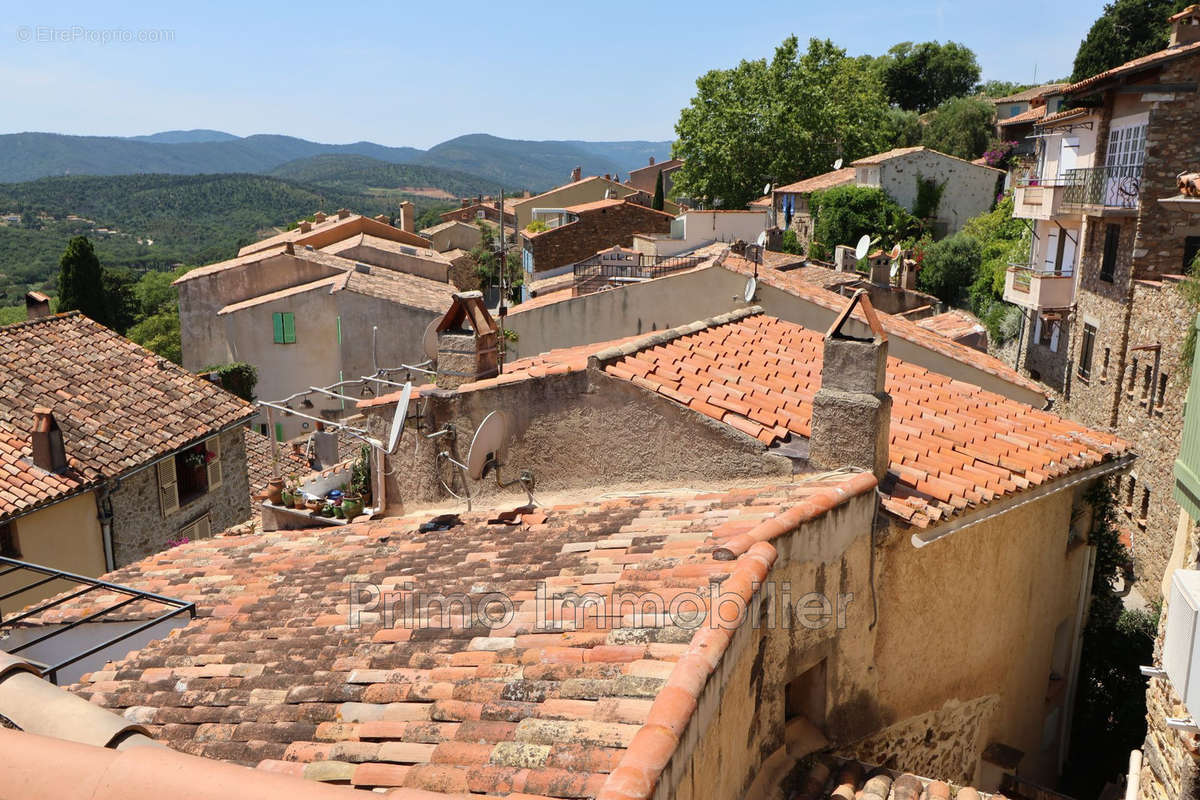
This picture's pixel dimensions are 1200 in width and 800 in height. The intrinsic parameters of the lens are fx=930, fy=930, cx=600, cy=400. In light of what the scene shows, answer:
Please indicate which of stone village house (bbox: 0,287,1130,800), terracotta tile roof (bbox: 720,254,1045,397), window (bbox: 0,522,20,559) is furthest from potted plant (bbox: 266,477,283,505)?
terracotta tile roof (bbox: 720,254,1045,397)

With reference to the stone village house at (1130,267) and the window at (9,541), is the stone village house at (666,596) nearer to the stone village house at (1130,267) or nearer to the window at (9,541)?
the window at (9,541)

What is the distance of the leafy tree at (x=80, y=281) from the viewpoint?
44094 mm

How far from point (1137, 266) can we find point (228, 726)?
74.2 ft

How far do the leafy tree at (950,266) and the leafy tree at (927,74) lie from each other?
129 ft

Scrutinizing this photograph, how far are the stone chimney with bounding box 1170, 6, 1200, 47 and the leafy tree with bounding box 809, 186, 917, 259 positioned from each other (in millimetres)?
19330

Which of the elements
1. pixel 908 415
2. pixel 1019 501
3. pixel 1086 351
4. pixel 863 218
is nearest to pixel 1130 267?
pixel 1086 351

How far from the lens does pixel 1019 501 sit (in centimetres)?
834

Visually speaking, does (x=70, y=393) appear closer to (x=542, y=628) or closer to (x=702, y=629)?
(x=542, y=628)

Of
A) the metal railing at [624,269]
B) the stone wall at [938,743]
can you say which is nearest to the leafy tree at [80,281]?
the metal railing at [624,269]

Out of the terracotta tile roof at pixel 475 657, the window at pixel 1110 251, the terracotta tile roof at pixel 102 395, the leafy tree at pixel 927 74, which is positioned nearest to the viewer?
the terracotta tile roof at pixel 475 657

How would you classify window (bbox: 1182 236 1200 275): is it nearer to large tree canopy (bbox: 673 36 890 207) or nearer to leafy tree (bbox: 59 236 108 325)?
large tree canopy (bbox: 673 36 890 207)

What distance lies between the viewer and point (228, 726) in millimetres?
5340

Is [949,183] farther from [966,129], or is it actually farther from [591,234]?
[591,234]

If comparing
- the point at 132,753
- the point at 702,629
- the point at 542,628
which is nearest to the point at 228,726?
the point at 542,628
